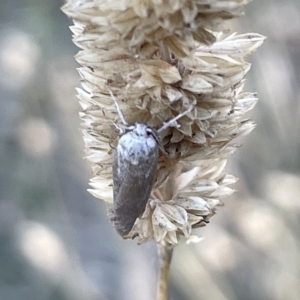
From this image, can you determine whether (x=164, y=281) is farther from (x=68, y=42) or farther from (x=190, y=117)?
(x=68, y=42)

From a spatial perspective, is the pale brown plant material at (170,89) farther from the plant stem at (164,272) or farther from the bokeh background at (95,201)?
the bokeh background at (95,201)

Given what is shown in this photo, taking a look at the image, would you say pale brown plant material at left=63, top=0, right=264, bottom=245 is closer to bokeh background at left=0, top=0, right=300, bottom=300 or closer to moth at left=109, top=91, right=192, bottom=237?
moth at left=109, top=91, right=192, bottom=237

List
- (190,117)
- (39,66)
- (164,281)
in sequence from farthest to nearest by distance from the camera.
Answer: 1. (39,66)
2. (164,281)
3. (190,117)

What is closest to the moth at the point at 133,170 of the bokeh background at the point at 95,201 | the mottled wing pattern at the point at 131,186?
the mottled wing pattern at the point at 131,186

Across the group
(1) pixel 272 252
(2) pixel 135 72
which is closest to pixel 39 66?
(1) pixel 272 252

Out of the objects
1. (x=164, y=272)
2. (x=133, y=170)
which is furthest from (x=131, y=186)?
(x=164, y=272)

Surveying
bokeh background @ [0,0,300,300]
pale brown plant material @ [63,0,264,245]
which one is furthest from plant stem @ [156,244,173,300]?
bokeh background @ [0,0,300,300]

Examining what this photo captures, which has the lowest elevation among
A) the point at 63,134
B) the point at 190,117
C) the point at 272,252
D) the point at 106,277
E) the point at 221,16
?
the point at 106,277
